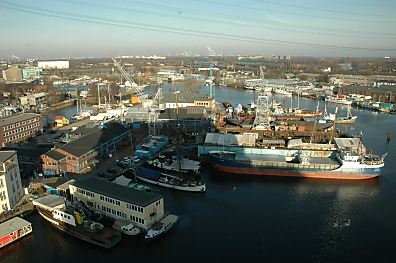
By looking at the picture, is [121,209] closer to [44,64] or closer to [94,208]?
[94,208]

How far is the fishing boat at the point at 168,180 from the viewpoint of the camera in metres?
7.59

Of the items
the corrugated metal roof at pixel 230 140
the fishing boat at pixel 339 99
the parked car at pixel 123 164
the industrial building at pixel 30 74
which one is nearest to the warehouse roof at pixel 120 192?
the parked car at pixel 123 164

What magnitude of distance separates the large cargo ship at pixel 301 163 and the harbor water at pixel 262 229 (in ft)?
0.81

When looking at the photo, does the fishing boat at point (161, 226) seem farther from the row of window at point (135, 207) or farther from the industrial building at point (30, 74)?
the industrial building at point (30, 74)

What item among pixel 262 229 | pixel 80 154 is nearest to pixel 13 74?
pixel 80 154

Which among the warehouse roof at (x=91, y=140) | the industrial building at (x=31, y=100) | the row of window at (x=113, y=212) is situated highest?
the industrial building at (x=31, y=100)

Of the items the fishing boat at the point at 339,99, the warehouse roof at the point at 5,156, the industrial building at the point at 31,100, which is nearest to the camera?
the warehouse roof at the point at 5,156

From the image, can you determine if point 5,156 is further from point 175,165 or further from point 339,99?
point 339,99

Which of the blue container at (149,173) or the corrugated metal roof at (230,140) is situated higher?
the corrugated metal roof at (230,140)

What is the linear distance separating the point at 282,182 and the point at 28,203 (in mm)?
6218

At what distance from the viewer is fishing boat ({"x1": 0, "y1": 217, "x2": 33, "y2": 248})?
17.8 ft

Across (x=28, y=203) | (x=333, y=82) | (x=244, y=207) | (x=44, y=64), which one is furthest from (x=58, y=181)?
(x=44, y=64)

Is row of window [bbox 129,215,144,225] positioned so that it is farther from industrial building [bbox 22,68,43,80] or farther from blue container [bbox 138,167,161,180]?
industrial building [bbox 22,68,43,80]

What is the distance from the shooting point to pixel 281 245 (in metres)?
5.57
